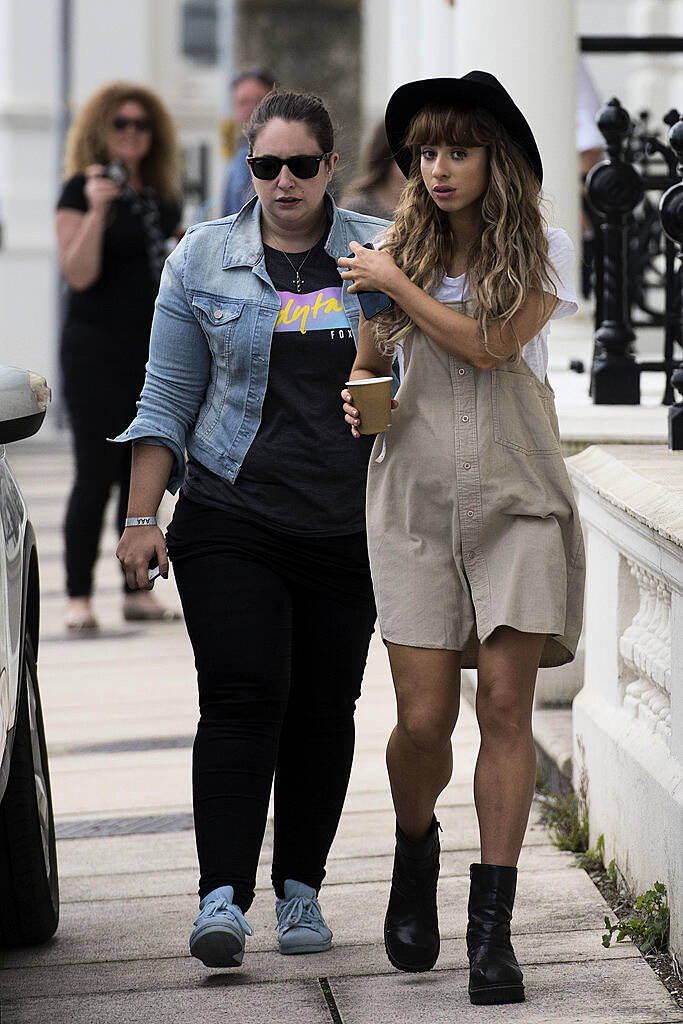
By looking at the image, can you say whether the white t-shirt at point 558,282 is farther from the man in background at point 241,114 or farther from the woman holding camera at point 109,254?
the woman holding camera at point 109,254

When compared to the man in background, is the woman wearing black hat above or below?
below

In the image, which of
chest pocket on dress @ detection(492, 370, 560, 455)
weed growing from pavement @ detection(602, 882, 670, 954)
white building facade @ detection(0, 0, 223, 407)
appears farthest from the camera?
white building facade @ detection(0, 0, 223, 407)

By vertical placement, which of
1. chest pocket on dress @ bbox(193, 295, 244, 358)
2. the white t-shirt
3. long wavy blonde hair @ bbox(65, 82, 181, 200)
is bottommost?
chest pocket on dress @ bbox(193, 295, 244, 358)

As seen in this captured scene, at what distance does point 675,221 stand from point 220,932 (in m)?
1.95

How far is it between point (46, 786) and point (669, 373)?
2835mm

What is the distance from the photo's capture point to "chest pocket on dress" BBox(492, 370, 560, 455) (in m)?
3.33

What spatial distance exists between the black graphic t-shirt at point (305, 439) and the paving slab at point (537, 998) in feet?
2.99

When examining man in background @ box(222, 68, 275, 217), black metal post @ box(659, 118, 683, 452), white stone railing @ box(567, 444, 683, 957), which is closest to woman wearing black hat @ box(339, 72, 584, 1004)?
white stone railing @ box(567, 444, 683, 957)

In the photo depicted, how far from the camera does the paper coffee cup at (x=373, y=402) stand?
322cm

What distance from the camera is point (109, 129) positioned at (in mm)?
7223

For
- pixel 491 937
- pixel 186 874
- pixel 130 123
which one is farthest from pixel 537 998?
pixel 130 123

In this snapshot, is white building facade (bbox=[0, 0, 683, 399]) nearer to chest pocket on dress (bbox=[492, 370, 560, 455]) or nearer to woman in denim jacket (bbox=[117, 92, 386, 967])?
woman in denim jacket (bbox=[117, 92, 386, 967])

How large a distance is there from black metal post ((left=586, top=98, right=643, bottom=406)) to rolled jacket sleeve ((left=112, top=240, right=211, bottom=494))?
221 centimetres

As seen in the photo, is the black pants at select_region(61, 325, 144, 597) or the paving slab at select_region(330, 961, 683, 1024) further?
the black pants at select_region(61, 325, 144, 597)
